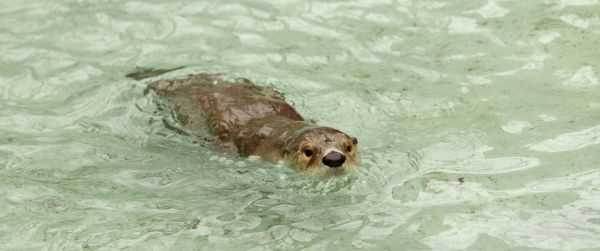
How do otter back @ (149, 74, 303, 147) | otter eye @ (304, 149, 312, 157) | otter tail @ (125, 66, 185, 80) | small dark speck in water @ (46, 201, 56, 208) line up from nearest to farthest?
small dark speck in water @ (46, 201, 56, 208), otter eye @ (304, 149, 312, 157), otter back @ (149, 74, 303, 147), otter tail @ (125, 66, 185, 80)

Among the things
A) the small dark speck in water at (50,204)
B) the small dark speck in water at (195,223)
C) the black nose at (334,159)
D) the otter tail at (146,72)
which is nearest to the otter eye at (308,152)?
the black nose at (334,159)

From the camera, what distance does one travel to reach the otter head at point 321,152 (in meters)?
4.43

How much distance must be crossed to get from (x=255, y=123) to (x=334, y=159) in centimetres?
89

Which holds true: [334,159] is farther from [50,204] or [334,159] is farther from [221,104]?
[50,204]

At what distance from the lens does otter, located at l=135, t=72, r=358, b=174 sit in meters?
4.51

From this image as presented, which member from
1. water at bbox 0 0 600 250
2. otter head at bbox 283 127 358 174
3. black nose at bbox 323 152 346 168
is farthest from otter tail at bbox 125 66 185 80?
black nose at bbox 323 152 346 168

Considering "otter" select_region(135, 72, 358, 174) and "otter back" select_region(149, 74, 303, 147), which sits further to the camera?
"otter back" select_region(149, 74, 303, 147)

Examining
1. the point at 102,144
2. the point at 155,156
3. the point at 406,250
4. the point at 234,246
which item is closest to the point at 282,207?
the point at 234,246

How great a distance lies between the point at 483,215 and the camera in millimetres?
4020

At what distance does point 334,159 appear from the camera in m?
4.38

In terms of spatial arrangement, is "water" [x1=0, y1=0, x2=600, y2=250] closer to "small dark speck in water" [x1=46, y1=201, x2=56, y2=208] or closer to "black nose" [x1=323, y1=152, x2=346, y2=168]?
"small dark speck in water" [x1=46, y1=201, x2=56, y2=208]

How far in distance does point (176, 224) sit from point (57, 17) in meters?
3.87

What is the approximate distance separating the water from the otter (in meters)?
0.10

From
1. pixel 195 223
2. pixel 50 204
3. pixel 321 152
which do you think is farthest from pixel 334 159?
pixel 50 204
